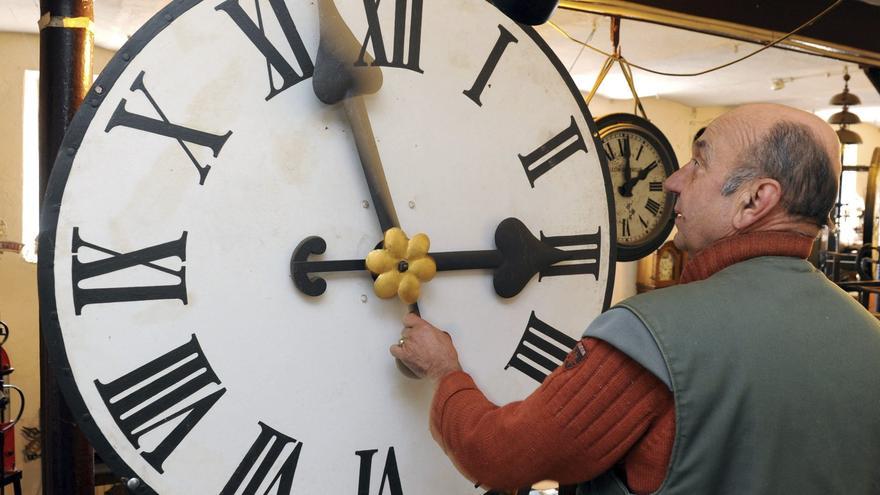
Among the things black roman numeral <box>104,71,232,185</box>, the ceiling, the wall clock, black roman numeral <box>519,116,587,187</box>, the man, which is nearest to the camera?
the man

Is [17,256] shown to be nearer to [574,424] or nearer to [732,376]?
[574,424]

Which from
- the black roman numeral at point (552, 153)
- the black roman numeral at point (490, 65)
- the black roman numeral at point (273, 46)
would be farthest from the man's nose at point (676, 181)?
→ the black roman numeral at point (273, 46)

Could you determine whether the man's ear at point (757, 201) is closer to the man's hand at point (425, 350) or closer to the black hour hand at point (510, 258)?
the black hour hand at point (510, 258)

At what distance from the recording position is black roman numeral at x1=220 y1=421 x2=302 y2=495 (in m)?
1.22

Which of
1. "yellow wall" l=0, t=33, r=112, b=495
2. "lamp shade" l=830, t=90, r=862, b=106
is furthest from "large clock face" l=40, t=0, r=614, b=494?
"lamp shade" l=830, t=90, r=862, b=106

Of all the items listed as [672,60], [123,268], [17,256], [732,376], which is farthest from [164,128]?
[672,60]

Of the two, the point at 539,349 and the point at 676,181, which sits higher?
the point at 676,181

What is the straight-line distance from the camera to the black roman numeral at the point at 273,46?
1.18m

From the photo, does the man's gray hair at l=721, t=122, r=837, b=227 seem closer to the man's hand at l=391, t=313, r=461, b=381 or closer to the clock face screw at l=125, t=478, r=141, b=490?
the man's hand at l=391, t=313, r=461, b=381

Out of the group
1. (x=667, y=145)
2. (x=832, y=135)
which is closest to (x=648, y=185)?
(x=667, y=145)

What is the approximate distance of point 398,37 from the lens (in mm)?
1313

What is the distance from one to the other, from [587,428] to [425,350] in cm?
34

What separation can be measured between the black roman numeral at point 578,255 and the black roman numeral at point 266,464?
0.55m

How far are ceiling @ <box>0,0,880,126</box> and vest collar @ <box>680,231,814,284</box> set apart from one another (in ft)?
9.77
